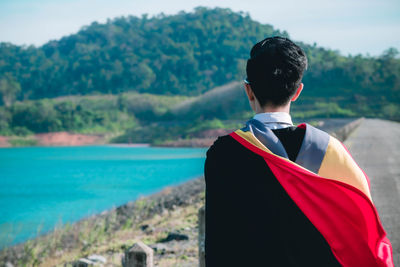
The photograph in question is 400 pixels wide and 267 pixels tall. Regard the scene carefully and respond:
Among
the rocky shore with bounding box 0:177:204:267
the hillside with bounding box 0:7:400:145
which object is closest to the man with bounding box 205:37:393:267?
the rocky shore with bounding box 0:177:204:267

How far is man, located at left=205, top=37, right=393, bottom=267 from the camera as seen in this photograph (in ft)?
5.40

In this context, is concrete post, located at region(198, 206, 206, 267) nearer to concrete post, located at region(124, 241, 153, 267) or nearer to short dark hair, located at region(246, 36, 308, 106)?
concrete post, located at region(124, 241, 153, 267)

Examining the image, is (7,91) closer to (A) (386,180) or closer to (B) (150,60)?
(B) (150,60)

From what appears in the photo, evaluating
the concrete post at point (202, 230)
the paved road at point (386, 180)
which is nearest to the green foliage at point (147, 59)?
the paved road at point (386, 180)

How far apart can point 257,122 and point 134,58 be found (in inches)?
4307

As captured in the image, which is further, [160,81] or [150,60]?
[150,60]

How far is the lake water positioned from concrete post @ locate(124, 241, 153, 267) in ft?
29.2

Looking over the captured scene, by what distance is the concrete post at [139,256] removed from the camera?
8.34ft

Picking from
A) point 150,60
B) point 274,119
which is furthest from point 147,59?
point 274,119

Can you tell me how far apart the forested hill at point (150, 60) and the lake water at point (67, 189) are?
5722cm

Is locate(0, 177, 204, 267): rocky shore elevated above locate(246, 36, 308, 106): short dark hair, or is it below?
below

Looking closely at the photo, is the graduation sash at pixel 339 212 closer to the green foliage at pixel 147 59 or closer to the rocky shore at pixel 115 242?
the rocky shore at pixel 115 242

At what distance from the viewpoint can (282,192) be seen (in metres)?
1.69

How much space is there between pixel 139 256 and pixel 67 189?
19385 millimetres
